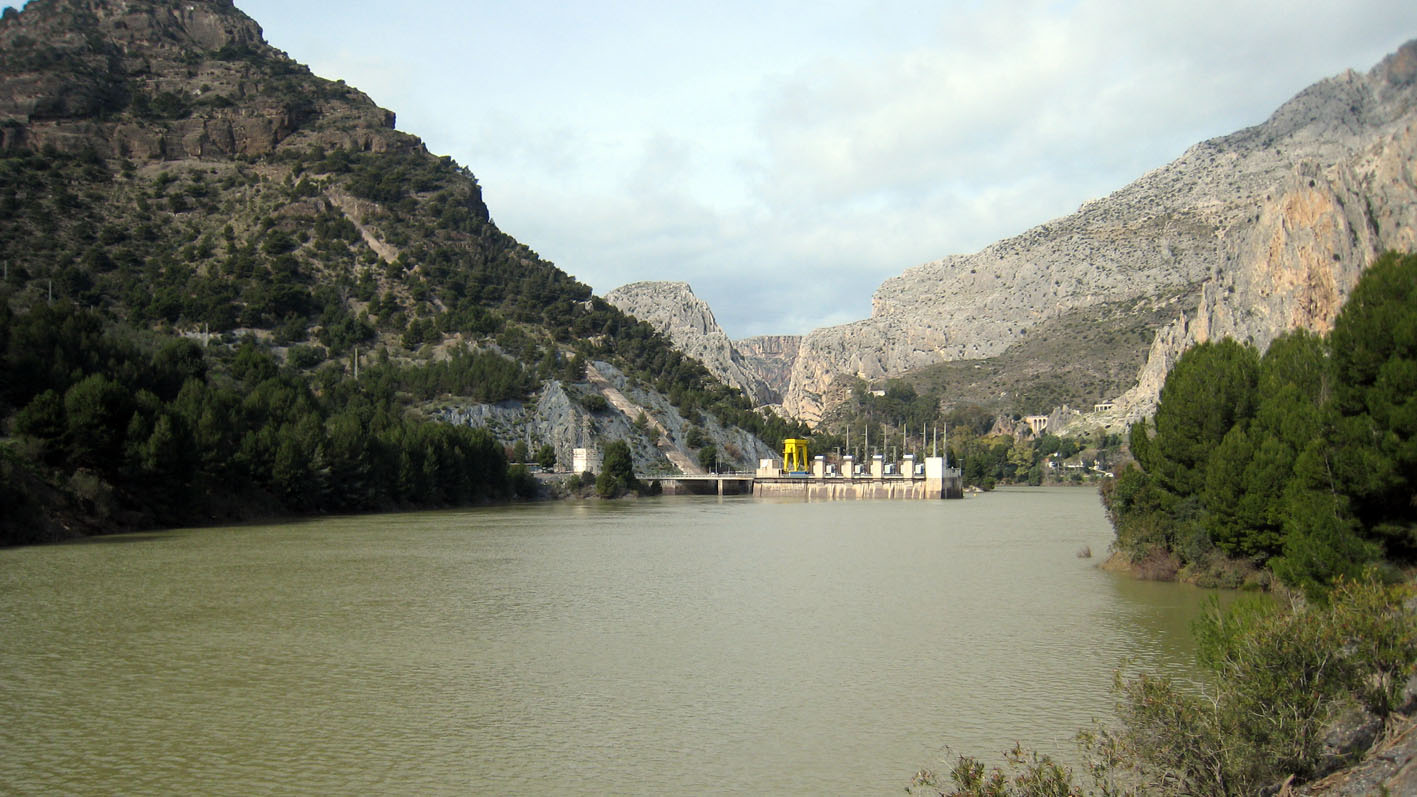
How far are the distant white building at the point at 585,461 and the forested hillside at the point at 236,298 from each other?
29.8ft

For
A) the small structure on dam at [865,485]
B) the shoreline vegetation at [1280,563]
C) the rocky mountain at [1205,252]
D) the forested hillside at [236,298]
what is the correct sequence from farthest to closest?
the small structure on dam at [865,485] → the rocky mountain at [1205,252] → the forested hillside at [236,298] → the shoreline vegetation at [1280,563]

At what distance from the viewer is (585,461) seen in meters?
89.5

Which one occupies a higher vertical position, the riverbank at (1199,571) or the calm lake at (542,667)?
the riverbank at (1199,571)

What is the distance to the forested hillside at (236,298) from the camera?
139 ft

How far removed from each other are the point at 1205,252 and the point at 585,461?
328ft

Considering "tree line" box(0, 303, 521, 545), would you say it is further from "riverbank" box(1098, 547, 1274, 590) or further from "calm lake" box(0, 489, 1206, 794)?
"riverbank" box(1098, 547, 1274, 590)

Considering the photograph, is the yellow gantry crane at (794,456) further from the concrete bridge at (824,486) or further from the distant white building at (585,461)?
the distant white building at (585,461)

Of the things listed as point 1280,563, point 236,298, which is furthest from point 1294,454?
point 236,298

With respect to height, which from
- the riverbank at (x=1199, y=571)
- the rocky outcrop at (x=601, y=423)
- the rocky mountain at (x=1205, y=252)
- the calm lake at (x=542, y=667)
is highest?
the rocky mountain at (x=1205, y=252)

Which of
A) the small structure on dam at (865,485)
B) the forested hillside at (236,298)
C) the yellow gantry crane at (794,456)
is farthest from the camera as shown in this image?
the yellow gantry crane at (794,456)

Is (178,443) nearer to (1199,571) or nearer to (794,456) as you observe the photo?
(1199,571)

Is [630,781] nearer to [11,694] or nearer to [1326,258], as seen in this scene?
[11,694]

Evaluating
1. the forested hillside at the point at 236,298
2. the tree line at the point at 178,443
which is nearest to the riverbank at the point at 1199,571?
the tree line at the point at 178,443

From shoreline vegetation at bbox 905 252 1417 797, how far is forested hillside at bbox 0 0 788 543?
3527 centimetres
